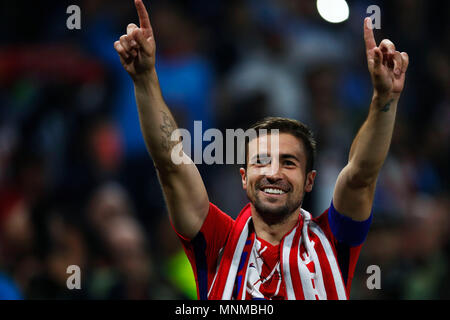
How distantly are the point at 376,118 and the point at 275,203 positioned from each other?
1.75 feet

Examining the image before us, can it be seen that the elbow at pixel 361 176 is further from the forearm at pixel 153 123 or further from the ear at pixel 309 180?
the forearm at pixel 153 123

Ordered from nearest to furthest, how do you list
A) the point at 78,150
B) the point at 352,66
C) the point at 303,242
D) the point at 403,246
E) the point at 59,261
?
the point at 303,242, the point at 59,261, the point at 403,246, the point at 78,150, the point at 352,66

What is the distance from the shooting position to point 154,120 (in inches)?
111

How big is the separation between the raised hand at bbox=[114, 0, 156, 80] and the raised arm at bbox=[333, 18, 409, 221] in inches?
34.3

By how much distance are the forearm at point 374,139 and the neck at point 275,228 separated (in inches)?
13.8

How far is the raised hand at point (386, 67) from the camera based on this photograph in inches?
107

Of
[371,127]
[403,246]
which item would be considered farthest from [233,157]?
[403,246]

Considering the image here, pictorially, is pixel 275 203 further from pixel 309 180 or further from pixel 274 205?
pixel 309 180

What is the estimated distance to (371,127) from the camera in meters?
2.77
